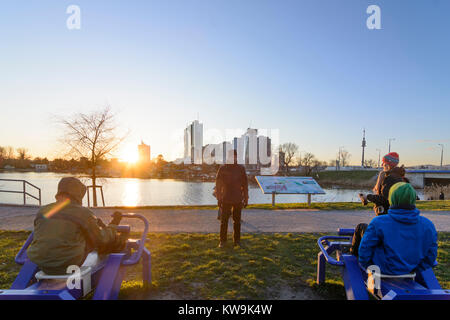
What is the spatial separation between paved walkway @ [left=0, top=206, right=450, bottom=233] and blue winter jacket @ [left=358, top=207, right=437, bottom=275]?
4.43 metres

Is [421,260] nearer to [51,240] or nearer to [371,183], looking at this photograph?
[51,240]

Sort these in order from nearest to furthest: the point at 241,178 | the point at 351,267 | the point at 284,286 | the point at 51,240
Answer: the point at 51,240 → the point at 351,267 → the point at 284,286 → the point at 241,178

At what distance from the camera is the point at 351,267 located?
8.79ft

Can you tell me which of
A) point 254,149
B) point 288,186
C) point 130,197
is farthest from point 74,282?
point 254,149

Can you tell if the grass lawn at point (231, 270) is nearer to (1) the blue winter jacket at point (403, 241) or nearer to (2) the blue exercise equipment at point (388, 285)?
(2) the blue exercise equipment at point (388, 285)

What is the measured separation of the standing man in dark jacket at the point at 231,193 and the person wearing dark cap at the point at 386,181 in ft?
7.57

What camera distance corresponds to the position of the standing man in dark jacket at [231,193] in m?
5.23

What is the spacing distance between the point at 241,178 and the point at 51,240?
3.62m

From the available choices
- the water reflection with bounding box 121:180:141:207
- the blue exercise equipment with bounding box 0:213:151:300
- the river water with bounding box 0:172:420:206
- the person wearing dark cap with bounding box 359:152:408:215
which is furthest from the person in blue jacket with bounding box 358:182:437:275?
the river water with bounding box 0:172:420:206

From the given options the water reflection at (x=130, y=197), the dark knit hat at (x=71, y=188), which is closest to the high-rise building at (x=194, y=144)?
the water reflection at (x=130, y=197)

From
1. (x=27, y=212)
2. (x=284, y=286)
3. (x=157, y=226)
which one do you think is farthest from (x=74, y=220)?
(x=27, y=212)

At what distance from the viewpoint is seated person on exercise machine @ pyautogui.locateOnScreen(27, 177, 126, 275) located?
2332 millimetres
